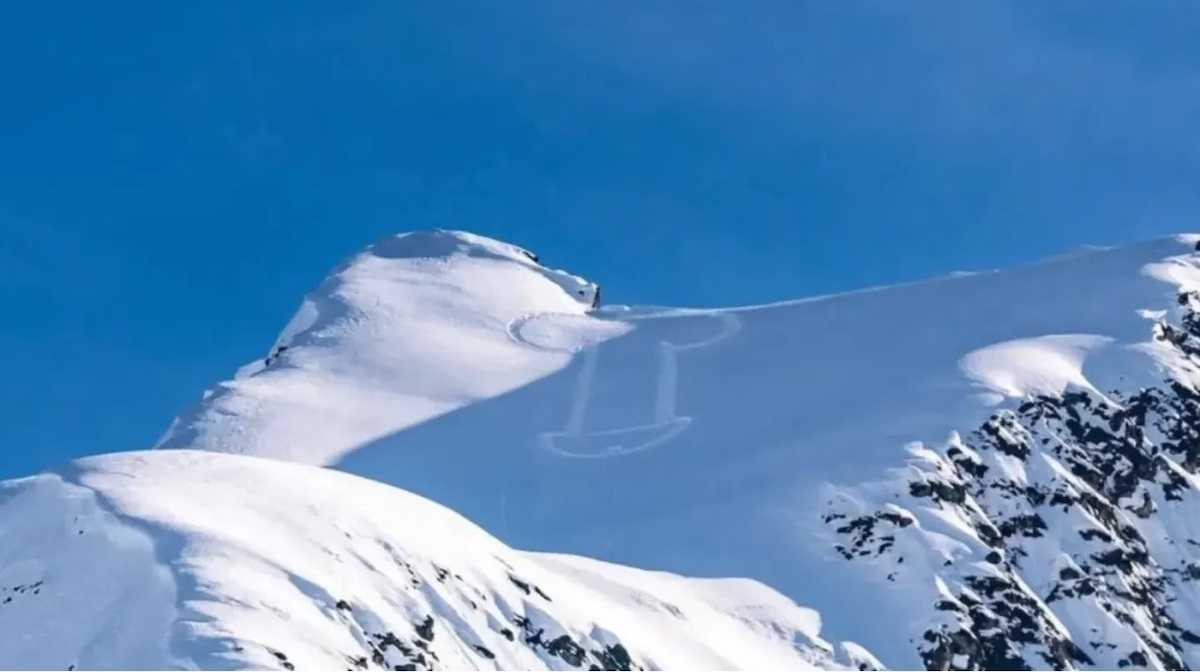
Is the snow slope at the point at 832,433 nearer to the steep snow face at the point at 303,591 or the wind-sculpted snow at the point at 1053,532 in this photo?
the wind-sculpted snow at the point at 1053,532

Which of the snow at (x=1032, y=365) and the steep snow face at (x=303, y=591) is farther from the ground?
the snow at (x=1032, y=365)

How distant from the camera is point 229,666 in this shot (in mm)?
41250

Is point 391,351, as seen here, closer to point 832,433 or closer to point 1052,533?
point 832,433

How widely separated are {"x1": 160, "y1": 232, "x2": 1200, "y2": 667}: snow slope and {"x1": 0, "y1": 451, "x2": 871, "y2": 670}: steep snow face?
5.39 m

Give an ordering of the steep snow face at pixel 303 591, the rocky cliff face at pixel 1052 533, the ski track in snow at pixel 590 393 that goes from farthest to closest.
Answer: the ski track in snow at pixel 590 393 → the rocky cliff face at pixel 1052 533 → the steep snow face at pixel 303 591

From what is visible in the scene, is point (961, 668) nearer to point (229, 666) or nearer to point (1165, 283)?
point (229, 666)

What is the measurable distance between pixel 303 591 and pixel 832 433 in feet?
101

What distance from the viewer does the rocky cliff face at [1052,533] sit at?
6066 centimetres

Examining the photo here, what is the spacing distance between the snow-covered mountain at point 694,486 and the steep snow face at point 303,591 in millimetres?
111

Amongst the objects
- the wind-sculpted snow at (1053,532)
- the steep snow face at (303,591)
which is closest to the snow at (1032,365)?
the wind-sculpted snow at (1053,532)

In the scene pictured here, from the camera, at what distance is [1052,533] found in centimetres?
6588

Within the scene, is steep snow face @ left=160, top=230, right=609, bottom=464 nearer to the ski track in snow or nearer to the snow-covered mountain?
→ the snow-covered mountain

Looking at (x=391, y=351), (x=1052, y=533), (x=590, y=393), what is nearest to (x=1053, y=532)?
(x=1052, y=533)

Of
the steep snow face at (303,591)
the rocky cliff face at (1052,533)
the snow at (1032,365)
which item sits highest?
the snow at (1032,365)
